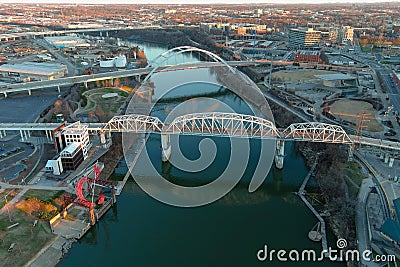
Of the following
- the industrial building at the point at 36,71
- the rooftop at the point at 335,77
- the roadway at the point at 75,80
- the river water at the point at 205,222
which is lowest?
the river water at the point at 205,222

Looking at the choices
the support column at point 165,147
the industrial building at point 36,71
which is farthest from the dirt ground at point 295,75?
the industrial building at point 36,71

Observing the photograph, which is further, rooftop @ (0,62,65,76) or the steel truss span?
rooftop @ (0,62,65,76)

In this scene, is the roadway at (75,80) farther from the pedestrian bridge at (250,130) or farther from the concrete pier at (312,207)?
the concrete pier at (312,207)

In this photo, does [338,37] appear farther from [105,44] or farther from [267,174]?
[267,174]

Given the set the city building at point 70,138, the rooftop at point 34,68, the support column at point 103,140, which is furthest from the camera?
the rooftop at point 34,68

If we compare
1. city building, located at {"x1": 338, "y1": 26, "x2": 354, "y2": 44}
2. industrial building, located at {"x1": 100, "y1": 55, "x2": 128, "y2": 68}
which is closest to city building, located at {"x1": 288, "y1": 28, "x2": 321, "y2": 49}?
city building, located at {"x1": 338, "y1": 26, "x2": 354, "y2": 44}

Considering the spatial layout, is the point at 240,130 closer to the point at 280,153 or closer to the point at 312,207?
the point at 280,153

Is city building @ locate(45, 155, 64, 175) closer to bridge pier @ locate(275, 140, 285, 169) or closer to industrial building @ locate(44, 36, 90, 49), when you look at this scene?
bridge pier @ locate(275, 140, 285, 169)
